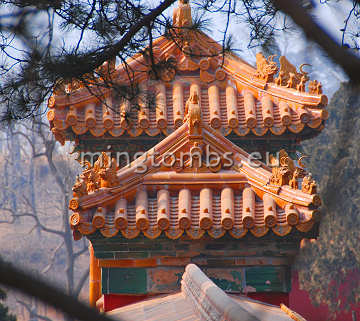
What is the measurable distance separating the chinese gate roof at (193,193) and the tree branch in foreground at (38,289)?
138 inches

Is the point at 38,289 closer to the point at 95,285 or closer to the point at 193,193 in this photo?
the point at 193,193

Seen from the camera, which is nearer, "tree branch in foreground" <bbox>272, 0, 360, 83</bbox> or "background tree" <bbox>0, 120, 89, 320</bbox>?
"tree branch in foreground" <bbox>272, 0, 360, 83</bbox>

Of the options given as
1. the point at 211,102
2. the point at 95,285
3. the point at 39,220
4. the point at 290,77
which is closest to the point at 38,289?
the point at 95,285

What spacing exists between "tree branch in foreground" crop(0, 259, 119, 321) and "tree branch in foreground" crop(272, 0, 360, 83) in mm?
921

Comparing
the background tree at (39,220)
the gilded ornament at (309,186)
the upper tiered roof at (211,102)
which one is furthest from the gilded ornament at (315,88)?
the background tree at (39,220)

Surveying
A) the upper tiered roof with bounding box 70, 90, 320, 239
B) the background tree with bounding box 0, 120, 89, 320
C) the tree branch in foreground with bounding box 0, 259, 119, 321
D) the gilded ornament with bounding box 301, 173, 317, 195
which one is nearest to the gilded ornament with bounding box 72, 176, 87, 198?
the upper tiered roof with bounding box 70, 90, 320, 239

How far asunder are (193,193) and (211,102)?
1.37 meters

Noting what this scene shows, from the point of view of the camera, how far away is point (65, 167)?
2242cm

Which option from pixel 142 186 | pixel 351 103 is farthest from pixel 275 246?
pixel 351 103

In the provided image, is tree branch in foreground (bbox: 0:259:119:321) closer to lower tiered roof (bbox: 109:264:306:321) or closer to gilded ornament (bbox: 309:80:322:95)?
lower tiered roof (bbox: 109:264:306:321)

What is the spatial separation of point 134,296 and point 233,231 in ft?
3.01

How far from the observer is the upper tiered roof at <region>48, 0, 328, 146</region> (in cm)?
631

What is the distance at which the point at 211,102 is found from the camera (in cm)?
657

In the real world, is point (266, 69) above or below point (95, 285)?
above
